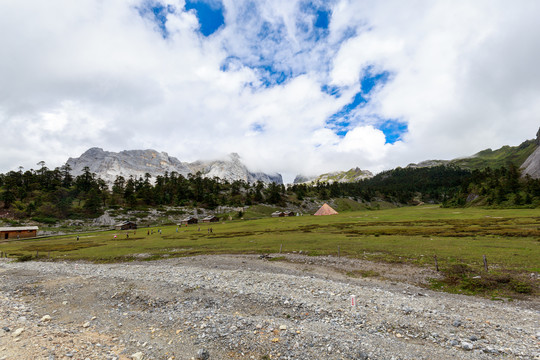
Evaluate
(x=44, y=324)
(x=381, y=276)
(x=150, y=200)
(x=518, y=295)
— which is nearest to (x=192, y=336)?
(x=44, y=324)

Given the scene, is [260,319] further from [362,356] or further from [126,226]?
[126,226]

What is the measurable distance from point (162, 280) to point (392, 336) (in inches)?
941

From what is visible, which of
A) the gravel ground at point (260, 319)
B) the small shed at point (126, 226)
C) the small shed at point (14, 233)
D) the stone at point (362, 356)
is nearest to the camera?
the stone at point (362, 356)

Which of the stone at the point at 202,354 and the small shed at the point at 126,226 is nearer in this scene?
the stone at the point at 202,354

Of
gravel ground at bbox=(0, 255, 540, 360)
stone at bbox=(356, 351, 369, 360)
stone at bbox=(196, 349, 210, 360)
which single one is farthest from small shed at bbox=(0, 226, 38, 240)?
stone at bbox=(356, 351, 369, 360)

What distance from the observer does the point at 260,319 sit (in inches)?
655

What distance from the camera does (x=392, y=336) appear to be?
14.2m

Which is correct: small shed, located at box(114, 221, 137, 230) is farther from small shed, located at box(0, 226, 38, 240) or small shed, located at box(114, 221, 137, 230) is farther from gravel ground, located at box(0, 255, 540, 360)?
gravel ground, located at box(0, 255, 540, 360)

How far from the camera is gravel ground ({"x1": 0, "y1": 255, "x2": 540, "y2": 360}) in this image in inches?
504

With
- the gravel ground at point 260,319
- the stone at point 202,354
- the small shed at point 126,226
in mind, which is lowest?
the small shed at point 126,226

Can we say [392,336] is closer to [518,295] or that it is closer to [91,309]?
[518,295]

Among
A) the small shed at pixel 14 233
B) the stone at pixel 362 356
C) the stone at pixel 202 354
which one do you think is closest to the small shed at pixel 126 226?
the small shed at pixel 14 233

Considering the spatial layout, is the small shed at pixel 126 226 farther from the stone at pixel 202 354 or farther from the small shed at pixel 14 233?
the stone at pixel 202 354

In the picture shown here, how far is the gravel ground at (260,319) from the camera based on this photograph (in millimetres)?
12797
